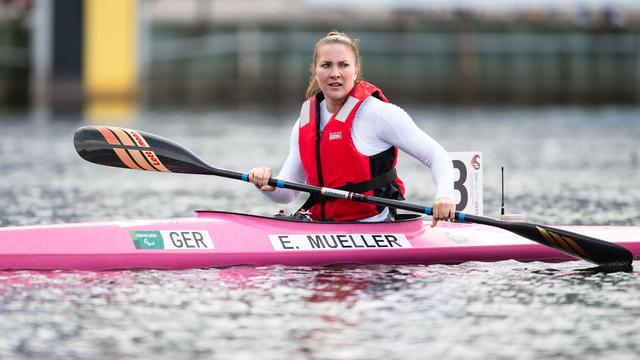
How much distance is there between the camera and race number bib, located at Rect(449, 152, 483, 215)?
8.23 m

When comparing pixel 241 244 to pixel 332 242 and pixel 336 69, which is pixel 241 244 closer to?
pixel 332 242

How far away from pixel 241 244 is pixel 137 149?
1.08m

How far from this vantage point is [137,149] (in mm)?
8555

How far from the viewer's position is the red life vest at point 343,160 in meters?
8.00

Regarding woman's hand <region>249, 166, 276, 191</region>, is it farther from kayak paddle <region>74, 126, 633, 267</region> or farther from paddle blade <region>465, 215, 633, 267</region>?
paddle blade <region>465, 215, 633, 267</region>

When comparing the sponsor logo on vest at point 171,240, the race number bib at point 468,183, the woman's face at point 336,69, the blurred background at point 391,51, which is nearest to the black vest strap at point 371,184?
the race number bib at point 468,183

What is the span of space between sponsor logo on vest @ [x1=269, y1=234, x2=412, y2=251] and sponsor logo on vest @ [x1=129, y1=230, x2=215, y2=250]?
0.39 meters

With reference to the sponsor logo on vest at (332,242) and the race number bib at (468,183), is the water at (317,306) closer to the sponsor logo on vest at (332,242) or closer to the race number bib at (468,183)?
the sponsor logo on vest at (332,242)

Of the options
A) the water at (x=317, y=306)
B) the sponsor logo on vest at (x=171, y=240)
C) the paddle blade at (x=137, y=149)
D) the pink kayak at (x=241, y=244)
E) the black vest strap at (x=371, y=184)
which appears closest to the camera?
the water at (x=317, y=306)

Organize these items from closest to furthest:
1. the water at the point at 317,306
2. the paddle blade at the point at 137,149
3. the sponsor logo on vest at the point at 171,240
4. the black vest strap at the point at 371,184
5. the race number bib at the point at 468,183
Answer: the water at the point at 317,306 → the sponsor logo on vest at the point at 171,240 → the black vest strap at the point at 371,184 → the race number bib at the point at 468,183 → the paddle blade at the point at 137,149

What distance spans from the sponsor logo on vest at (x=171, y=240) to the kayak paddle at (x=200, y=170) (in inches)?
17.7

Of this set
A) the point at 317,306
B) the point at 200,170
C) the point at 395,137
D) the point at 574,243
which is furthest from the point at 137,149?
the point at 574,243

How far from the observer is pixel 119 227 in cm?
789

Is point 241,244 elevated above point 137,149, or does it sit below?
below
